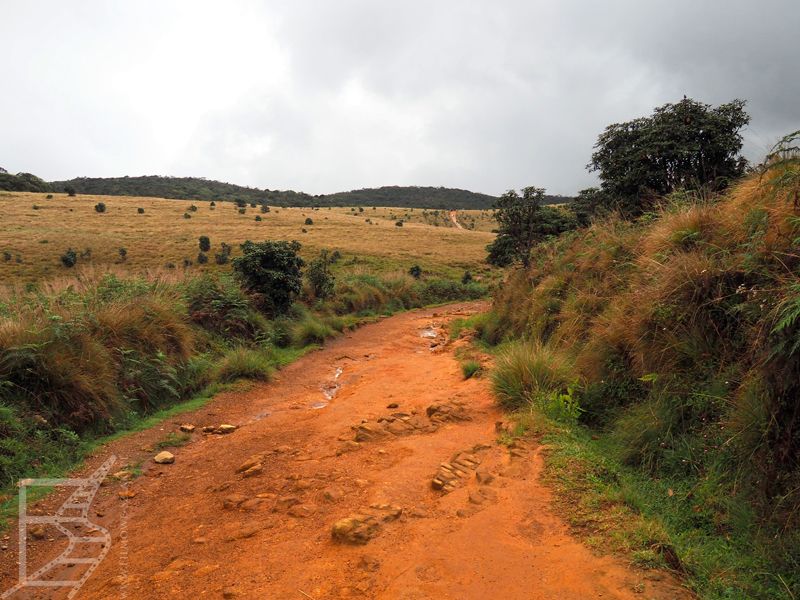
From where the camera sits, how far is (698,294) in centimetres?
466

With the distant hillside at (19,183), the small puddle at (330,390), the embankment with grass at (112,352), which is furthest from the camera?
the distant hillside at (19,183)

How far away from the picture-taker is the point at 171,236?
130 ft

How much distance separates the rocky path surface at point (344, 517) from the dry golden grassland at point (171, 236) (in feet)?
76.4

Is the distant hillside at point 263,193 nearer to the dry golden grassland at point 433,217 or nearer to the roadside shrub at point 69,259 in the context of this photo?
the dry golden grassland at point 433,217

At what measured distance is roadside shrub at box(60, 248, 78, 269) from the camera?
30891 millimetres

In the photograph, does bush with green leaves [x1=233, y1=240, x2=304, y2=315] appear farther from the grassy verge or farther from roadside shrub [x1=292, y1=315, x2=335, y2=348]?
the grassy verge

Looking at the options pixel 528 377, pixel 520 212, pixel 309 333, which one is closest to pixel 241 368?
pixel 309 333

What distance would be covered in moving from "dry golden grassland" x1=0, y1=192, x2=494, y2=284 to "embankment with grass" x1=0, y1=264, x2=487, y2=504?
16537mm

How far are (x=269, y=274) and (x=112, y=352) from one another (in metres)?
7.04

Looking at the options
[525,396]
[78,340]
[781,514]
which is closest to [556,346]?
[525,396]

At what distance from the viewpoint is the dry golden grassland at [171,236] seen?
32.6 metres

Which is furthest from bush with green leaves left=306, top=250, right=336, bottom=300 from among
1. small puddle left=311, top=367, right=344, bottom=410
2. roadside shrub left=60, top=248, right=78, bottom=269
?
roadside shrub left=60, top=248, right=78, bottom=269

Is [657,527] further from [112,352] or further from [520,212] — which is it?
[520,212]

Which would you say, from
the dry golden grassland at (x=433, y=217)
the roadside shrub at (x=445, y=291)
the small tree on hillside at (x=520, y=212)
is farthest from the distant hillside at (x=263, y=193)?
the small tree on hillside at (x=520, y=212)
